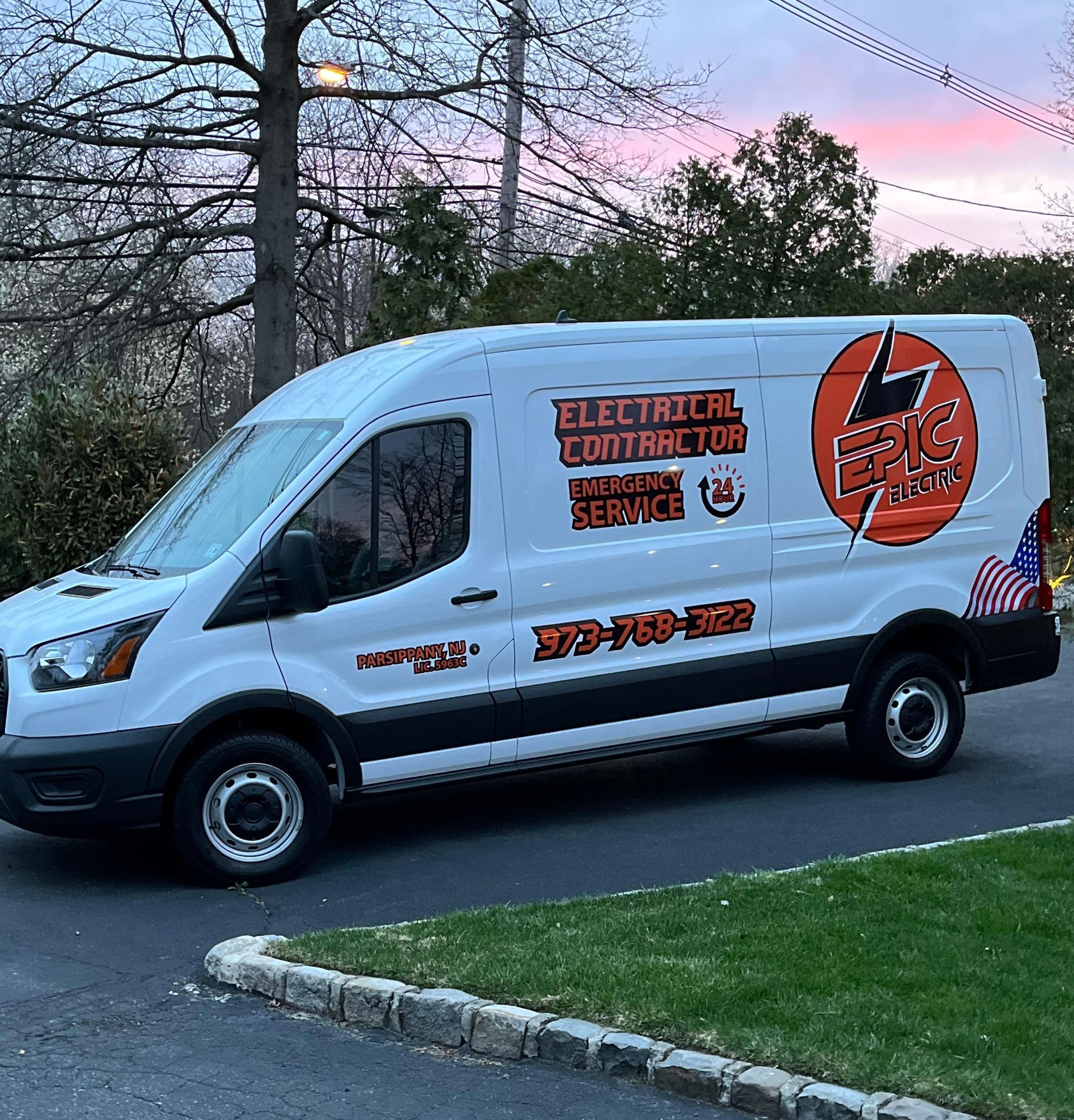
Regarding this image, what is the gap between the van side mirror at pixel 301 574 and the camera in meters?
6.86

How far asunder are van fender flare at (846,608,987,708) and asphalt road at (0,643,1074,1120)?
0.66 meters

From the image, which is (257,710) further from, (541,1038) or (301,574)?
(541,1038)

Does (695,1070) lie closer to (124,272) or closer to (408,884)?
(408,884)

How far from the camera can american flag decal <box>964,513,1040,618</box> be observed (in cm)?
902

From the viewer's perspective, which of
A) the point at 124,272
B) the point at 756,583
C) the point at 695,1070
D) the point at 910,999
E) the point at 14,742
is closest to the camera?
the point at 695,1070

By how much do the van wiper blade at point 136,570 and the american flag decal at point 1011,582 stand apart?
4776mm

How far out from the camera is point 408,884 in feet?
22.8

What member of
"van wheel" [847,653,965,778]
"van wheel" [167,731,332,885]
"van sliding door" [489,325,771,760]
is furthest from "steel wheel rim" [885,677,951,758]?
"van wheel" [167,731,332,885]

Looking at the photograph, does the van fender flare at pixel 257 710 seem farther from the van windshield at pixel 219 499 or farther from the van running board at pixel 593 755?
the van windshield at pixel 219 499

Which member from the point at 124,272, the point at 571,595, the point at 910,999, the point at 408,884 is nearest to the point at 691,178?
the point at 124,272

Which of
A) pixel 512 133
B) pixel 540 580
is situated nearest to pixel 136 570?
pixel 540 580

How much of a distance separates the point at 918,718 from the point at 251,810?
4162 millimetres

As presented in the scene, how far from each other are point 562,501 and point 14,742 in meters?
2.88

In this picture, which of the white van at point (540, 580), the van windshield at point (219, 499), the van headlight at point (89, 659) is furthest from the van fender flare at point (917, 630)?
the van headlight at point (89, 659)
